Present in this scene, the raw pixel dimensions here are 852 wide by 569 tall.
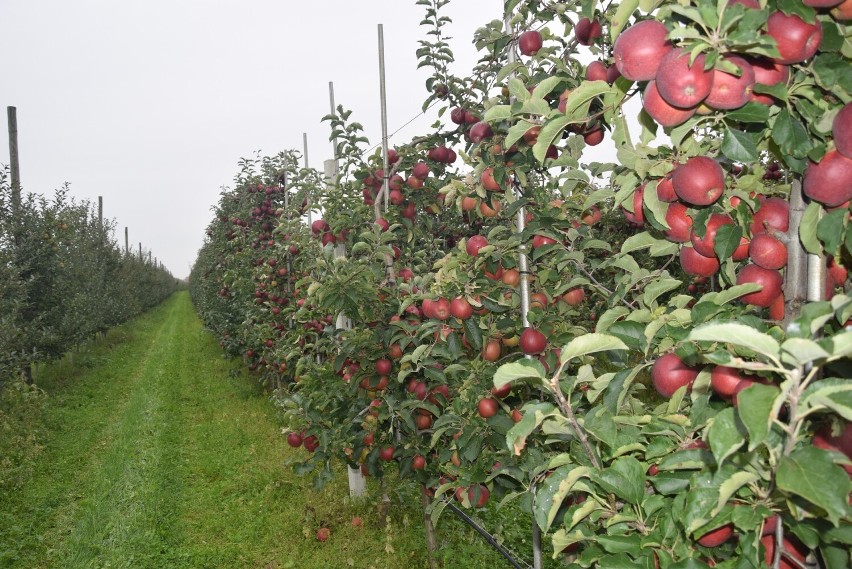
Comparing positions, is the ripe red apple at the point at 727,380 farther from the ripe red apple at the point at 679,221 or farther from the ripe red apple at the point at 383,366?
the ripe red apple at the point at 383,366

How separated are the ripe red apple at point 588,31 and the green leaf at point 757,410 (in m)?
1.50

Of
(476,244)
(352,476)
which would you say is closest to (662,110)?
(476,244)

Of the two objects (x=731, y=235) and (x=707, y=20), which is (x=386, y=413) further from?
(x=707, y=20)

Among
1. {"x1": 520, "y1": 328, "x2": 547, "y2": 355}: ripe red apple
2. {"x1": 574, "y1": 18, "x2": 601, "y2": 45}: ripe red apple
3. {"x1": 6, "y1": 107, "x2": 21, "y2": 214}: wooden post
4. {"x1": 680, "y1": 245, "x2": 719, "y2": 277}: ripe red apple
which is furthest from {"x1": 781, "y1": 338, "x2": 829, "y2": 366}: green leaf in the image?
{"x1": 6, "y1": 107, "x2": 21, "y2": 214}: wooden post

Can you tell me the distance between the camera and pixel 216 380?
10930mm

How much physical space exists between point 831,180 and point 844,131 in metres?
0.09

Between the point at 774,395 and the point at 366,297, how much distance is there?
286cm

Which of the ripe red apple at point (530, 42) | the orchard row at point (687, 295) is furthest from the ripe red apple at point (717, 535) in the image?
the ripe red apple at point (530, 42)

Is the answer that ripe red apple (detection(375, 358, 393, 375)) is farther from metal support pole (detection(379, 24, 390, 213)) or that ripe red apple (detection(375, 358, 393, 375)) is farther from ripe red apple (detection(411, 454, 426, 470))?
metal support pole (detection(379, 24, 390, 213))

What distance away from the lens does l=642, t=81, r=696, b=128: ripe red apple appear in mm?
1033

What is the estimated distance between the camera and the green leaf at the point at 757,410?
72cm

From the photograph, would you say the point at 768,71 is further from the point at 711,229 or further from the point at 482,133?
the point at 482,133

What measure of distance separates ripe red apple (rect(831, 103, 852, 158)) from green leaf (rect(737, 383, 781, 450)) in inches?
16.8

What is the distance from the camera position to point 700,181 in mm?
1133
